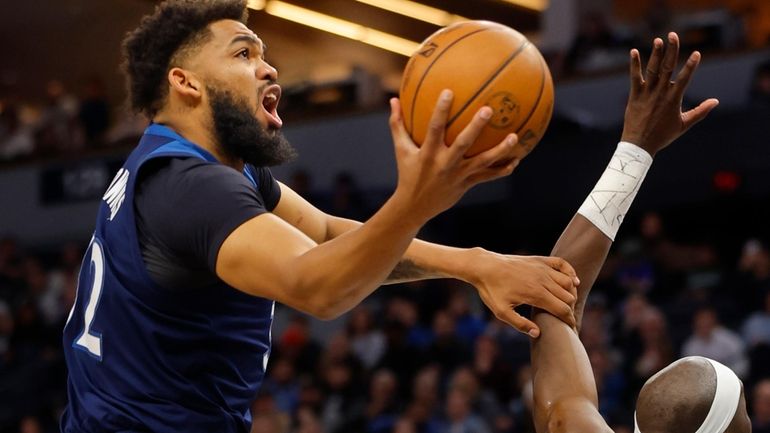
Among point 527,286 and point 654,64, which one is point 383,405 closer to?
point 654,64

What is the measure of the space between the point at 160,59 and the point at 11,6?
16.5 m

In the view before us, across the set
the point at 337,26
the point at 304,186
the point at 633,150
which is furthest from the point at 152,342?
the point at 337,26

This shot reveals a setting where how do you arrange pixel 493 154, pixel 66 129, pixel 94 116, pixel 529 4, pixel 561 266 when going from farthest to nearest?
pixel 529 4, pixel 66 129, pixel 94 116, pixel 561 266, pixel 493 154

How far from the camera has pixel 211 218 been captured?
126 inches

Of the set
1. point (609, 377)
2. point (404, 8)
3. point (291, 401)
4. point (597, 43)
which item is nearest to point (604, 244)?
point (609, 377)

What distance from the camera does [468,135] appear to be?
286cm

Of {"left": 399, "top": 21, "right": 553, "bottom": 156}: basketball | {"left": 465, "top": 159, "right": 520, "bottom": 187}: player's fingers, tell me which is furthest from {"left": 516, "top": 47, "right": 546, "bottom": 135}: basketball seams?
{"left": 465, "top": 159, "right": 520, "bottom": 187}: player's fingers

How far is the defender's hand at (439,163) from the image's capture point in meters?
2.88

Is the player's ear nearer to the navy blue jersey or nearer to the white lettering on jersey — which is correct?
the navy blue jersey

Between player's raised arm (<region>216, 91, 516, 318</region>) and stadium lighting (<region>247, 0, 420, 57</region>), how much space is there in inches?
601

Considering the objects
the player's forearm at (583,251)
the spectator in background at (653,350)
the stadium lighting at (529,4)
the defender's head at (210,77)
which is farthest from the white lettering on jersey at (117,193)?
the stadium lighting at (529,4)

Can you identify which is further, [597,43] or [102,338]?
[597,43]

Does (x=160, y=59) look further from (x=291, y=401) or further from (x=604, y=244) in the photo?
(x=291, y=401)

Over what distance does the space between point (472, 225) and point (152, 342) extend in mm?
11155
